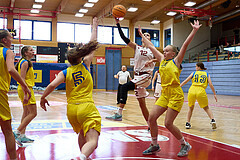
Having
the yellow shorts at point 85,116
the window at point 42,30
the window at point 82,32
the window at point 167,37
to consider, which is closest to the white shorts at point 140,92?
the yellow shorts at point 85,116

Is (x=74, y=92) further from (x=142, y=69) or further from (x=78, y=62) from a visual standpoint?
(x=142, y=69)

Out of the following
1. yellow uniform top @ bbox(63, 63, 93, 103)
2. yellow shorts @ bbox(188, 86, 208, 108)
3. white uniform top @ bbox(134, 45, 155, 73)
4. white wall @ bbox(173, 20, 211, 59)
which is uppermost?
white wall @ bbox(173, 20, 211, 59)

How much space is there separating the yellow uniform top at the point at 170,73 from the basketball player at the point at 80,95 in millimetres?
1187

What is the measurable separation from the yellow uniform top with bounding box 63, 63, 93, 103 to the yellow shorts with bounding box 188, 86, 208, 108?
382 cm

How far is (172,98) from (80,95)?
4.65ft

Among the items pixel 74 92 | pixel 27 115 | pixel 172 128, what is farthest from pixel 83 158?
pixel 27 115

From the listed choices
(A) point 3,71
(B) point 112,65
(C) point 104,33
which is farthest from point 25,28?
(A) point 3,71

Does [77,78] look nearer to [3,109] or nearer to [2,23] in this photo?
[3,109]

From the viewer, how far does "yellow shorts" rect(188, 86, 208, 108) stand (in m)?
5.84

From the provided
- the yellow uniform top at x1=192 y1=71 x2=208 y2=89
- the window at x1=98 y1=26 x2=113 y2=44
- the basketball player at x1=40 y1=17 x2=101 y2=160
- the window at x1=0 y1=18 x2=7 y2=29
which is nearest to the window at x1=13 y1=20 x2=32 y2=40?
the window at x1=0 y1=18 x2=7 y2=29

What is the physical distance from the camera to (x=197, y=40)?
26.5 metres

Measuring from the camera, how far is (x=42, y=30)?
23.0m

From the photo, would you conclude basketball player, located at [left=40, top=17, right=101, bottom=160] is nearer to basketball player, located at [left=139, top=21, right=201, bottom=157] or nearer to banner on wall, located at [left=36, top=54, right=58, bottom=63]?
basketball player, located at [left=139, top=21, right=201, bottom=157]

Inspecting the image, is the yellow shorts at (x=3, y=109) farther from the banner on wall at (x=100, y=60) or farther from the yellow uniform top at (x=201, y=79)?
the banner on wall at (x=100, y=60)
